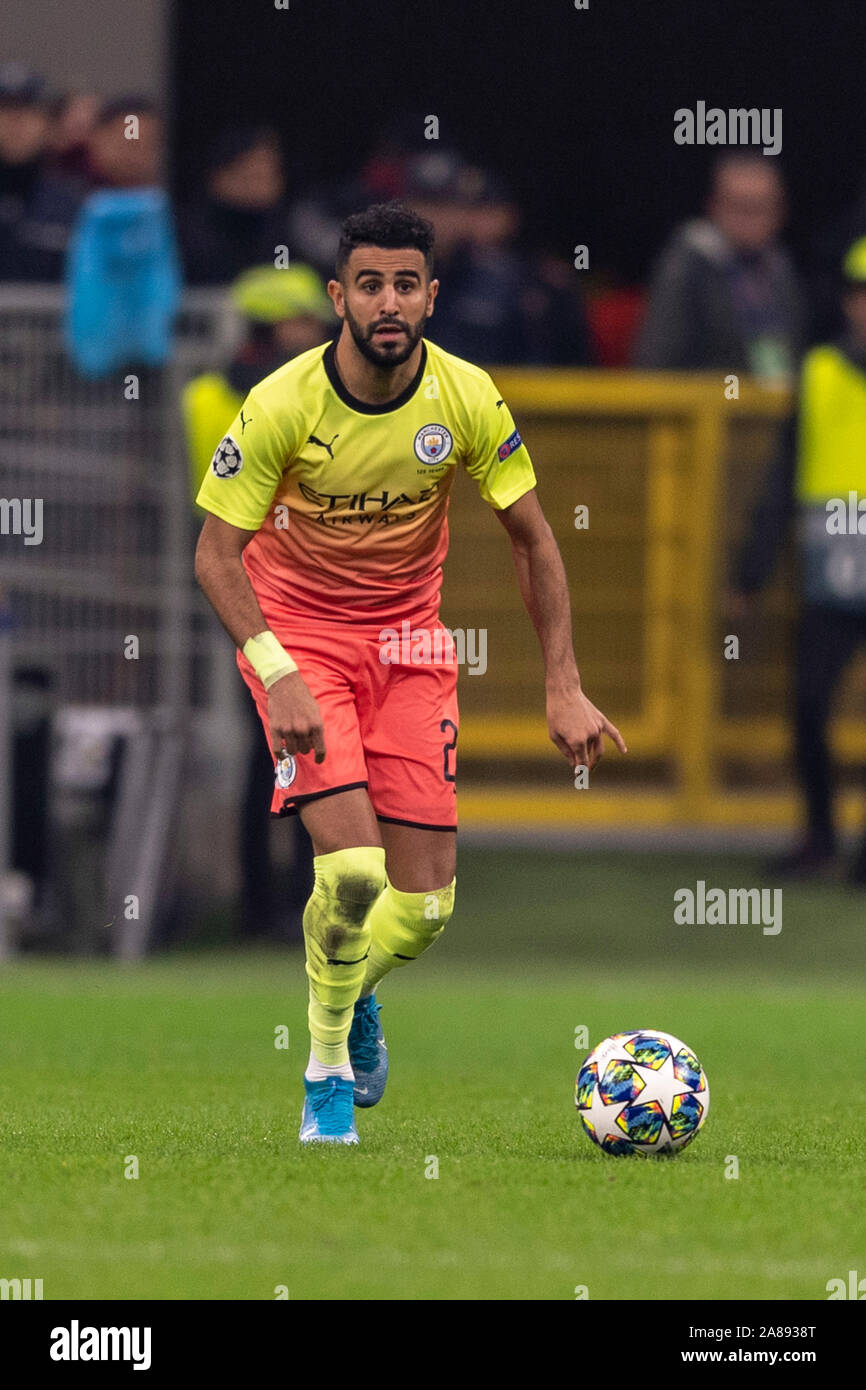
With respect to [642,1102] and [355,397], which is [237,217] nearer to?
[355,397]

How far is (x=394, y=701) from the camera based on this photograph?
805 cm

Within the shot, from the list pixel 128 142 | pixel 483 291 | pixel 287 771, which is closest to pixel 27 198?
pixel 128 142

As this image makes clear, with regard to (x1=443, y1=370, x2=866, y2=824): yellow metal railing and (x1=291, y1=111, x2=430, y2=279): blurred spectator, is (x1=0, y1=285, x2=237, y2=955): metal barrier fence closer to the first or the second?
(x1=291, y1=111, x2=430, y2=279): blurred spectator

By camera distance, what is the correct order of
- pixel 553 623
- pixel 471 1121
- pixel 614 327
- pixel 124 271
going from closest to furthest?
pixel 553 623, pixel 471 1121, pixel 124 271, pixel 614 327

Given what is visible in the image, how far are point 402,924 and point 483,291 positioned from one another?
299 inches

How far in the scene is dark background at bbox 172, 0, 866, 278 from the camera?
2044cm

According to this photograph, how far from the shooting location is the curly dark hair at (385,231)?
7.54 m

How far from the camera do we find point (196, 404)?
13.8 metres

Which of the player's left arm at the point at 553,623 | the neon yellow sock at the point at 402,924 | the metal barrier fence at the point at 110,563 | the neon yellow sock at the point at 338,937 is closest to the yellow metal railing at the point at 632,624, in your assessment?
the metal barrier fence at the point at 110,563

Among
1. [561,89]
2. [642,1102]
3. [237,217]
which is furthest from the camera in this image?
[561,89]

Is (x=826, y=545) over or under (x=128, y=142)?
under

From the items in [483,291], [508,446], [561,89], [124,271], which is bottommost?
[508,446]
